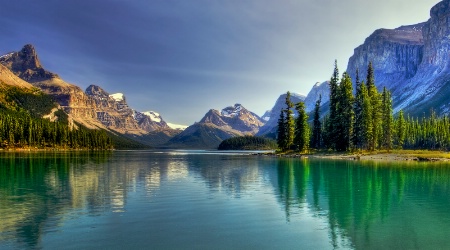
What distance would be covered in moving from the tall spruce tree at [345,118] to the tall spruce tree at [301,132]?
664 inches

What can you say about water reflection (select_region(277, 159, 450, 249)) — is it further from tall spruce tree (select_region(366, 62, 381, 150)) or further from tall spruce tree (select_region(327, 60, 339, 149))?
tall spruce tree (select_region(327, 60, 339, 149))

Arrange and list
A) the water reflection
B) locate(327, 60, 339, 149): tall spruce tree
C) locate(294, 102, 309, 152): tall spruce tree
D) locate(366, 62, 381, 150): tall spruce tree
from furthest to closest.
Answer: locate(294, 102, 309, 152): tall spruce tree → locate(327, 60, 339, 149): tall spruce tree → locate(366, 62, 381, 150): tall spruce tree → the water reflection

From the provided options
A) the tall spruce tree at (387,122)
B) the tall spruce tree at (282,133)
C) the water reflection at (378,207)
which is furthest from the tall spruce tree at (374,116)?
the water reflection at (378,207)

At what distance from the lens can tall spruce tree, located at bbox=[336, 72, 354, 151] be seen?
131875mm

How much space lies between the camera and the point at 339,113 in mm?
139625

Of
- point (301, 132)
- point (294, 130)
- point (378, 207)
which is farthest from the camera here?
point (294, 130)

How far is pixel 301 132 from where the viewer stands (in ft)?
504

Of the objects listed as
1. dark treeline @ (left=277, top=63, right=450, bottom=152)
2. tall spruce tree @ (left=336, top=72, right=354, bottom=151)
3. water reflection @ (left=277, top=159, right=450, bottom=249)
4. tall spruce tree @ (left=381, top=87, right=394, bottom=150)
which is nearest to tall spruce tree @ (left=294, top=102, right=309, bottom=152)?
dark treeline @ (left=277, top=63, right=450, bottom=152)

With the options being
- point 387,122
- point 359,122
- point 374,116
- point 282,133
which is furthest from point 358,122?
point 282,133

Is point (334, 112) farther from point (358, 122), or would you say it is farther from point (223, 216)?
point (223, 216)

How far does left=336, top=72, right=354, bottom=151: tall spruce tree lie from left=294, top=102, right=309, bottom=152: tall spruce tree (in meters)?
16.9

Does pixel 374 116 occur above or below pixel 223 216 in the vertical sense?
above

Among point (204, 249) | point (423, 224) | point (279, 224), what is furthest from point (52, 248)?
point (423, 224)

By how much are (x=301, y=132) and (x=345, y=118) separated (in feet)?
77.9
